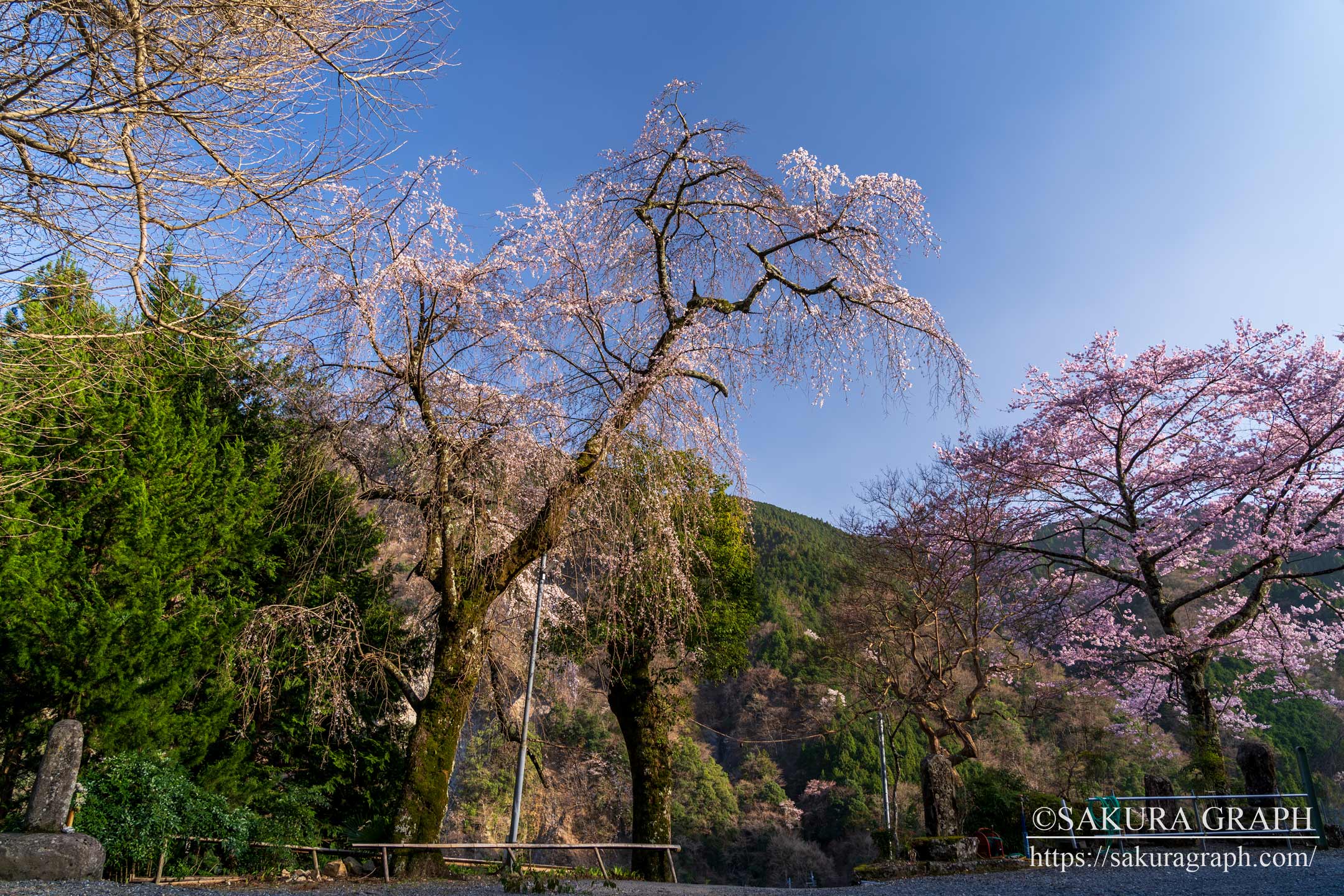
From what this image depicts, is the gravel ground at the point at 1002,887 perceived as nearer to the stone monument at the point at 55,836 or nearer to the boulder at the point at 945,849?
the stone monument at the point at 55,836

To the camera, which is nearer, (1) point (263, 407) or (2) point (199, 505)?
(2) point (199, 505)

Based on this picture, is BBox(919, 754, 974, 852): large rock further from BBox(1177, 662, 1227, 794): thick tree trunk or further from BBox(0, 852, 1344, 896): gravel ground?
BBox(1177, 662, 1227, 794): thick tree trunk

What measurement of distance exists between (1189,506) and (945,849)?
795 centimetres

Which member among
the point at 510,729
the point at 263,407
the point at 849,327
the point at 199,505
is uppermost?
the point at 263,407

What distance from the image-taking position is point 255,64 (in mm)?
3639

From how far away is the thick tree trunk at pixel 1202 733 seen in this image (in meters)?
10.6

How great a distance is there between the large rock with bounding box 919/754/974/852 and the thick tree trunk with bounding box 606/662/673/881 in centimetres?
445

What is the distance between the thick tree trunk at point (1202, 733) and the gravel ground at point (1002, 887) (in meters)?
2.27

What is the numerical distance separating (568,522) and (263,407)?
789 centimetres

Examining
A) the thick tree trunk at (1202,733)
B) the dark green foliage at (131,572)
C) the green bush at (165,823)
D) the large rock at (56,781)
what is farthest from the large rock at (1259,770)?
the large rock at (56,781)

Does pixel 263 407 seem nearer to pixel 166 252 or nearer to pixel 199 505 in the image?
pixel 199 505

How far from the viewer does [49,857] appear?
633cm

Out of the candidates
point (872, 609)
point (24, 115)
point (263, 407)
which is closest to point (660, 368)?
point (24, 115)

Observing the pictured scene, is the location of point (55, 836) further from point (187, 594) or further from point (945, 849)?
point (945, 849)
